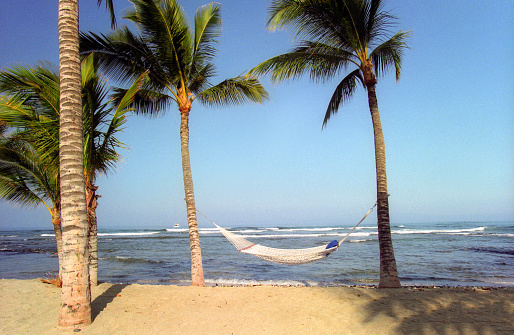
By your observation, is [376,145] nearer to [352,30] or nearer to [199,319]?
[352,30]

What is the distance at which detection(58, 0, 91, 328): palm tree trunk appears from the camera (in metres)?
3.23

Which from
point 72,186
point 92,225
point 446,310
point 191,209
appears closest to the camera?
point 72,186

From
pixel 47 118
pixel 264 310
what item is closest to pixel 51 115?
pixel 47 118

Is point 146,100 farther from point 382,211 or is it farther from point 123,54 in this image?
point 382,211

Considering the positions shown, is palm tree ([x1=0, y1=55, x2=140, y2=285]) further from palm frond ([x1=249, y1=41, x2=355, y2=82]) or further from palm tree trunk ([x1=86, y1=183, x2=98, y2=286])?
palm frond ([x1=249, y1=41, x2=355, y2=82])

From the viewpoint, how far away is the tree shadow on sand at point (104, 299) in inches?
147

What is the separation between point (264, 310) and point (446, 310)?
2275 mm

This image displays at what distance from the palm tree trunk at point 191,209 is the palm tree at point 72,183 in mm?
2276

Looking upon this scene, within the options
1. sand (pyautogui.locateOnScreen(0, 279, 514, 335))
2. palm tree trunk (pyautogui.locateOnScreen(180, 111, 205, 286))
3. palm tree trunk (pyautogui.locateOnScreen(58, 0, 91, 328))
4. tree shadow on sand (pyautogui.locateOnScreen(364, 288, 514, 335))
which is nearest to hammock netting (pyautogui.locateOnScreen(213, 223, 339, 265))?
sand (pyautogui.locateOnScreen(0, 279, 514, 335))

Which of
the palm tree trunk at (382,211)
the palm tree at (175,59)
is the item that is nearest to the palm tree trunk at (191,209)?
the palm tree at (175,59)

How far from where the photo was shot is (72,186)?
3.33 m

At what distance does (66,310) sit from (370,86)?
5.50 m

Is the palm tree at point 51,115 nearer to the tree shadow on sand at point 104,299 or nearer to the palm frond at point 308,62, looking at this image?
the tree shadow on sand at point 104,299

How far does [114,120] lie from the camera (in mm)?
4703
